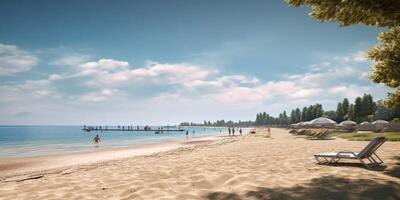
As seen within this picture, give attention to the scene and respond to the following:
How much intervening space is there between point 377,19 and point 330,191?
509cm

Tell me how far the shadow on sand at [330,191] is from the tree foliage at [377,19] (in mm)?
4030

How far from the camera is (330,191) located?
634 cm

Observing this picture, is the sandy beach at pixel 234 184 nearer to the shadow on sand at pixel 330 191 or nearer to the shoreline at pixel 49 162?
the shadow on sand at pixel 330 191

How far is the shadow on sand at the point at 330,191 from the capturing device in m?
5.95

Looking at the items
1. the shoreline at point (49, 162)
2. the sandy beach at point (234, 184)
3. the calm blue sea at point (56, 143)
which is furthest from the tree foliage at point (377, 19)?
the calm blue sea at point (56, 143)

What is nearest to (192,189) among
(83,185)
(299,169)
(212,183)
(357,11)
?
(212,183)

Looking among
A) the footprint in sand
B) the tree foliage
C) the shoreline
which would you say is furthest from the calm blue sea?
the tree foliage

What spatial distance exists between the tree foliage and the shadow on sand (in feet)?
13.2

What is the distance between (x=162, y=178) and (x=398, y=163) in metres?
7.34

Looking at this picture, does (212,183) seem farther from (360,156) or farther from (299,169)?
(360,156)

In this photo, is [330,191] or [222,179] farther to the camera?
[222,179]

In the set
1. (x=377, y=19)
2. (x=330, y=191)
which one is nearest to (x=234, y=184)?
(x=330, y=191)

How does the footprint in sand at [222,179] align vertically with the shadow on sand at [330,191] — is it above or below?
above

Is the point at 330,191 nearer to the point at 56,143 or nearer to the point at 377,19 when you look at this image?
the point at 377,19
